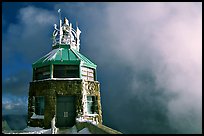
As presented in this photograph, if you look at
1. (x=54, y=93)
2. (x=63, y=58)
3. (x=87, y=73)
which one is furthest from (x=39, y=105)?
(x=87, y=73)

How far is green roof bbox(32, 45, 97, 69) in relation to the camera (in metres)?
20.0

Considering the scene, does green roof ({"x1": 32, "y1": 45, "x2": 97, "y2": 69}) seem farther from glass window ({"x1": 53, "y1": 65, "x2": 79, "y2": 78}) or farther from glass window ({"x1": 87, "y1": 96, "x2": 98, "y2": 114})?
glass window ({"x1": 87, "y1": 96, "x2": 98, "y2": 114})

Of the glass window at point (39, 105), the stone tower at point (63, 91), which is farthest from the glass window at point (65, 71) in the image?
the glass window at point (39, 105)

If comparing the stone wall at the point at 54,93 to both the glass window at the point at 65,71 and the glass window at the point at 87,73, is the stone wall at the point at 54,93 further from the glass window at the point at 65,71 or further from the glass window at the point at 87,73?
the glass window at the point at 87,73

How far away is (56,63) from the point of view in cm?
1983

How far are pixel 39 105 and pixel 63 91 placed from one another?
9.06 feet

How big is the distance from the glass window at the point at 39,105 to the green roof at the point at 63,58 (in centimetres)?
279

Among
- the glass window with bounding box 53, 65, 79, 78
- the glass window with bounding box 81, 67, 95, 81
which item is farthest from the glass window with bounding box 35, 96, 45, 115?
the glass window with bounding box 81, 67, 95, 81

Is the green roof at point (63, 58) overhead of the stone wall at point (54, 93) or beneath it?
overhead

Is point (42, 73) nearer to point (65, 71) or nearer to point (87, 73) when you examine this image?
point (65, 71)

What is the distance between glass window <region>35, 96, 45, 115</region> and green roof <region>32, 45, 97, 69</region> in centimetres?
279

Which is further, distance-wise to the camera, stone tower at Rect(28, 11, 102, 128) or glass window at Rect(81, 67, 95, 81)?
glass window at Rect(81, 67, 95, 81)

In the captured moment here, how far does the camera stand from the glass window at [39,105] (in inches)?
797

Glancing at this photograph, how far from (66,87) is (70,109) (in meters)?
1.83
